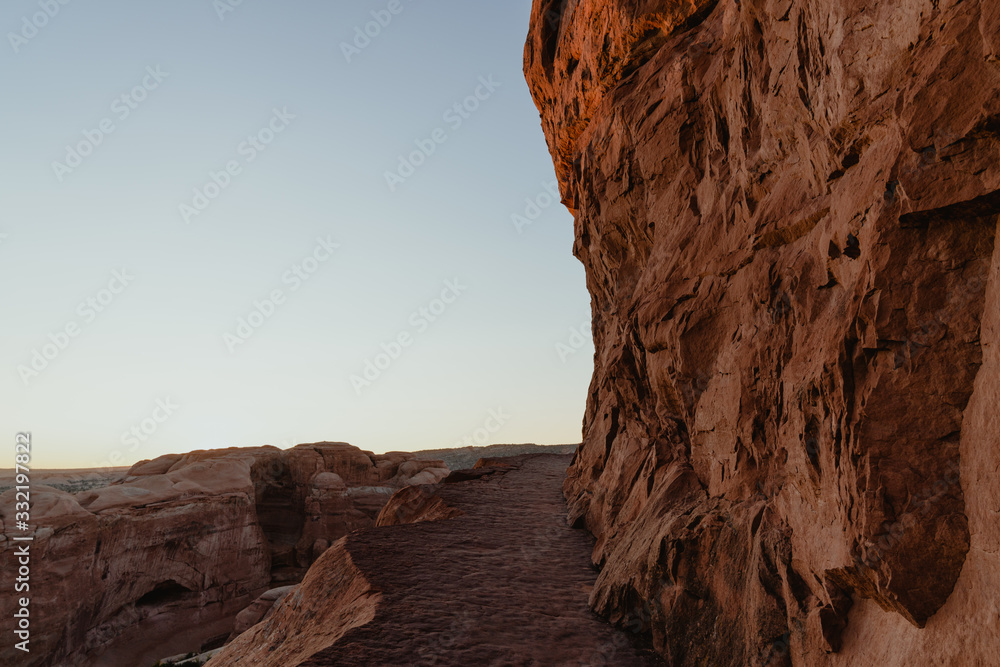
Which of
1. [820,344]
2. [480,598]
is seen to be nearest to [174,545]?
[480,598]

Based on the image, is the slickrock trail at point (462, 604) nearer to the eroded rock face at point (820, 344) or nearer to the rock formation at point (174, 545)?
the eroded rock face at point (820, 344)

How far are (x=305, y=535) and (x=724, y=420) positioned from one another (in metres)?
32.4

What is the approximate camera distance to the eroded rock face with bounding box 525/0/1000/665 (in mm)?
3467

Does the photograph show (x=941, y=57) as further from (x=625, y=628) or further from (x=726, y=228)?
(x=625, y=628)

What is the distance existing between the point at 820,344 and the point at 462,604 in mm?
5751

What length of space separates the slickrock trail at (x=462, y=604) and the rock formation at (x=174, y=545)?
18.5 metres

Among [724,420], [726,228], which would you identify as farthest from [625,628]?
[726,228]

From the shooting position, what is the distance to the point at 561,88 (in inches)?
695

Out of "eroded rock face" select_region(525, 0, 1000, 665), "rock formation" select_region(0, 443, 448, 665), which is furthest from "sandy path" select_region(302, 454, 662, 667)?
"rock formation" select_region(0, 443, 448, 665)

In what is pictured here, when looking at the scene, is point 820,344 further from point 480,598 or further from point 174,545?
point 174,545

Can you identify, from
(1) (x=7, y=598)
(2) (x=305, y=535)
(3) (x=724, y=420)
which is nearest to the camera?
(3) (x=724, y=420)

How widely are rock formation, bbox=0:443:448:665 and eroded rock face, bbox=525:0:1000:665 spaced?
78.1 ft

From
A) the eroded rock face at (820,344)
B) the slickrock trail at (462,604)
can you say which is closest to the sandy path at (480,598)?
the slickrock trail at (462,604)

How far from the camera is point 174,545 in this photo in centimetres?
2672
